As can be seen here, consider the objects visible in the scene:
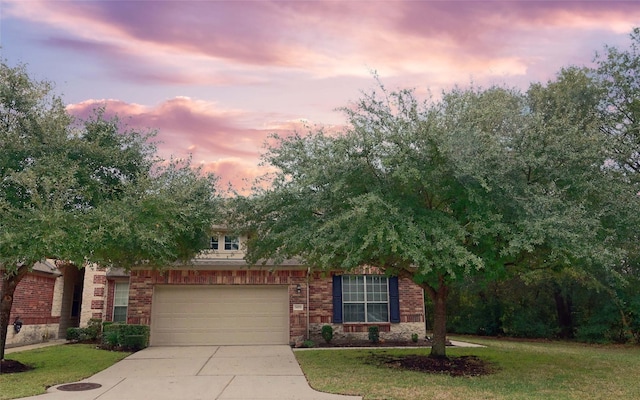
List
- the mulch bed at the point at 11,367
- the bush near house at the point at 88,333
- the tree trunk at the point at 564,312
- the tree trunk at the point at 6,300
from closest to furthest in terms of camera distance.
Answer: the mulch bed at the point at 11,367 < the tree trunk at the point at 6,300 < the bush near house at the point at 88,333 < the tree trunk at the point at 564,312

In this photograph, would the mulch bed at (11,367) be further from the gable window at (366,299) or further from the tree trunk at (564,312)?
the tree trunk at (564,312)

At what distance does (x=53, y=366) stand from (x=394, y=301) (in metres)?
10.5

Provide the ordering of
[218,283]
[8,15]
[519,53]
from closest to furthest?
1. [8,15]
2. [519,53]
3. [218,283]

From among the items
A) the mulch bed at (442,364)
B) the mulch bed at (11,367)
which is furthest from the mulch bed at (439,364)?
the mulch bed at (11,367)

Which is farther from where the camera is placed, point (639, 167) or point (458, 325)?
point (458, 325)

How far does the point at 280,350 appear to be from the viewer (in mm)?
14852

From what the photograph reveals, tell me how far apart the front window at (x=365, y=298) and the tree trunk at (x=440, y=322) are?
4556 millimetres

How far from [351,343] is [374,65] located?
31.8ft

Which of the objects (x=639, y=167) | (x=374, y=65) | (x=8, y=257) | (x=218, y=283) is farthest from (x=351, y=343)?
(x=639, y=167)

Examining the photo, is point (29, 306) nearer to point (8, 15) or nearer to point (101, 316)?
point (101, 316)

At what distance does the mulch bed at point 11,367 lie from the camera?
10.9 m

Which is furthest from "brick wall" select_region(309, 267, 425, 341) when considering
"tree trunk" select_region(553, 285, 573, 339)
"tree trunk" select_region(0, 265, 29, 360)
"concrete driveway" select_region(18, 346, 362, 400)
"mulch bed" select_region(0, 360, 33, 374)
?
"tree trunk" select_region(553, 285, 573, 339)

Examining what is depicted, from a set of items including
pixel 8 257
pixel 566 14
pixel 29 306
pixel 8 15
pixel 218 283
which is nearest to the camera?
pixel 8 257

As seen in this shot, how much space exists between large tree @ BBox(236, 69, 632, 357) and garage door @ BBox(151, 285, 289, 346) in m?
6.08
